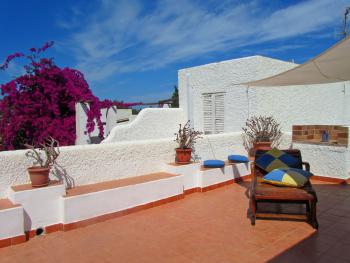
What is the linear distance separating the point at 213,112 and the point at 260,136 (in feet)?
10.4

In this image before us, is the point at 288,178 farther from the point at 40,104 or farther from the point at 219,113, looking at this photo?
the point at 40,104

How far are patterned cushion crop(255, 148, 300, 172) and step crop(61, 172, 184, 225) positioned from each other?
77.2 inches

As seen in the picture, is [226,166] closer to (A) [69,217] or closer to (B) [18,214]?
(A) [69,217]

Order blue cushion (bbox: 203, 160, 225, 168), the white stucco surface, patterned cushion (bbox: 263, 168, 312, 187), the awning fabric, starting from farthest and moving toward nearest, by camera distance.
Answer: blue cushion (bbox: 203, 160, 225, 168), patterned cushion (bbox: 263, 168, 312, 187), the white stucco surface, the awning fabric

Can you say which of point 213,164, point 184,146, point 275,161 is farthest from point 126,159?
point 275,161

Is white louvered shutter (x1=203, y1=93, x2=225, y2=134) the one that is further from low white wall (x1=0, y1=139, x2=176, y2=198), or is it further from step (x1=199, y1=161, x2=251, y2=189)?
low white wall (x1=0, y1=139, x2=176, y2=198)

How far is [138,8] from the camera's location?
36.5 ft

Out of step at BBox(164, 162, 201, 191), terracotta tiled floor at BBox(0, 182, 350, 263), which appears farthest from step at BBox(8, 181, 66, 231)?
step at BBox(164, 162, 201, 191)

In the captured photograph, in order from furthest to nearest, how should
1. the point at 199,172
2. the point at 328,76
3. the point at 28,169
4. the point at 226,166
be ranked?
the point at 226,166 < the point at 199,172 < the point at 328,76 < the point at 28,169

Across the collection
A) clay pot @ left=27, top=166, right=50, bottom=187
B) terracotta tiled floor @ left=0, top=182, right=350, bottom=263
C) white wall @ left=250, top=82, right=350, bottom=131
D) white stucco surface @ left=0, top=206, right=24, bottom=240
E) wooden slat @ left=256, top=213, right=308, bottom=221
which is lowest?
terracotta tiled floor @ left=0, top=182, right=350, bottom=263

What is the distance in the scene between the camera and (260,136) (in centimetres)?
963

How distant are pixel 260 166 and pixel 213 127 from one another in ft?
20.0

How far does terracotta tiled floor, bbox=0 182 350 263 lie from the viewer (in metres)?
4.21

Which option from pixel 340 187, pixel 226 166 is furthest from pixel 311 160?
pixel 226 166
